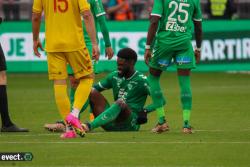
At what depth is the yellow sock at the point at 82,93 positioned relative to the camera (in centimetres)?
1329

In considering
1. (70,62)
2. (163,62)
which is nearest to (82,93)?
(70,62)

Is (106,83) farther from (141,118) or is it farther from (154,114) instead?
(154,114)

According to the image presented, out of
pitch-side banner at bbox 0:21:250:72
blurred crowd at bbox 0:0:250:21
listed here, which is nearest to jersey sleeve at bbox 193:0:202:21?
pitch-side banner at bbox 0:21:250:72

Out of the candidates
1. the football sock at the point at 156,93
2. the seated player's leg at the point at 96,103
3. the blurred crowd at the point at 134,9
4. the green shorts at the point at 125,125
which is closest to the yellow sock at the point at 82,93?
the green shorts at the point at 125,125

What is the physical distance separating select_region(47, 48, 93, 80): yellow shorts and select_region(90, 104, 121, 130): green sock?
855mm

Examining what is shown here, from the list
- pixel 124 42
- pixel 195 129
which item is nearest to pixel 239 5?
pixel 124 42

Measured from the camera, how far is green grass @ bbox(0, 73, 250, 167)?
36.9ft

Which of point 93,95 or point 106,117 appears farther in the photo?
point 93,95

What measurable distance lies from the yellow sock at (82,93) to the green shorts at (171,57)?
127 cm

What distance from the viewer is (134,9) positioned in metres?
33.8

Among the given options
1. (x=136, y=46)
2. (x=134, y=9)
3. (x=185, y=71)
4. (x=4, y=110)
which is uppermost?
(x=185, y=71)

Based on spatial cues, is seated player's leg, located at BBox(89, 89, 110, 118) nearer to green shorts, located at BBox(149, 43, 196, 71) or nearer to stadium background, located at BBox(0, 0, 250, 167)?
stadium background, located at BBox(0, 0, 250, 167)

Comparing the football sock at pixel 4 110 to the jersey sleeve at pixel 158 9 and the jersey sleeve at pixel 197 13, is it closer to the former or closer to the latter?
the jersey sleeve at pixel 158 9

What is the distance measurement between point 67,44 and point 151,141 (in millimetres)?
1716
